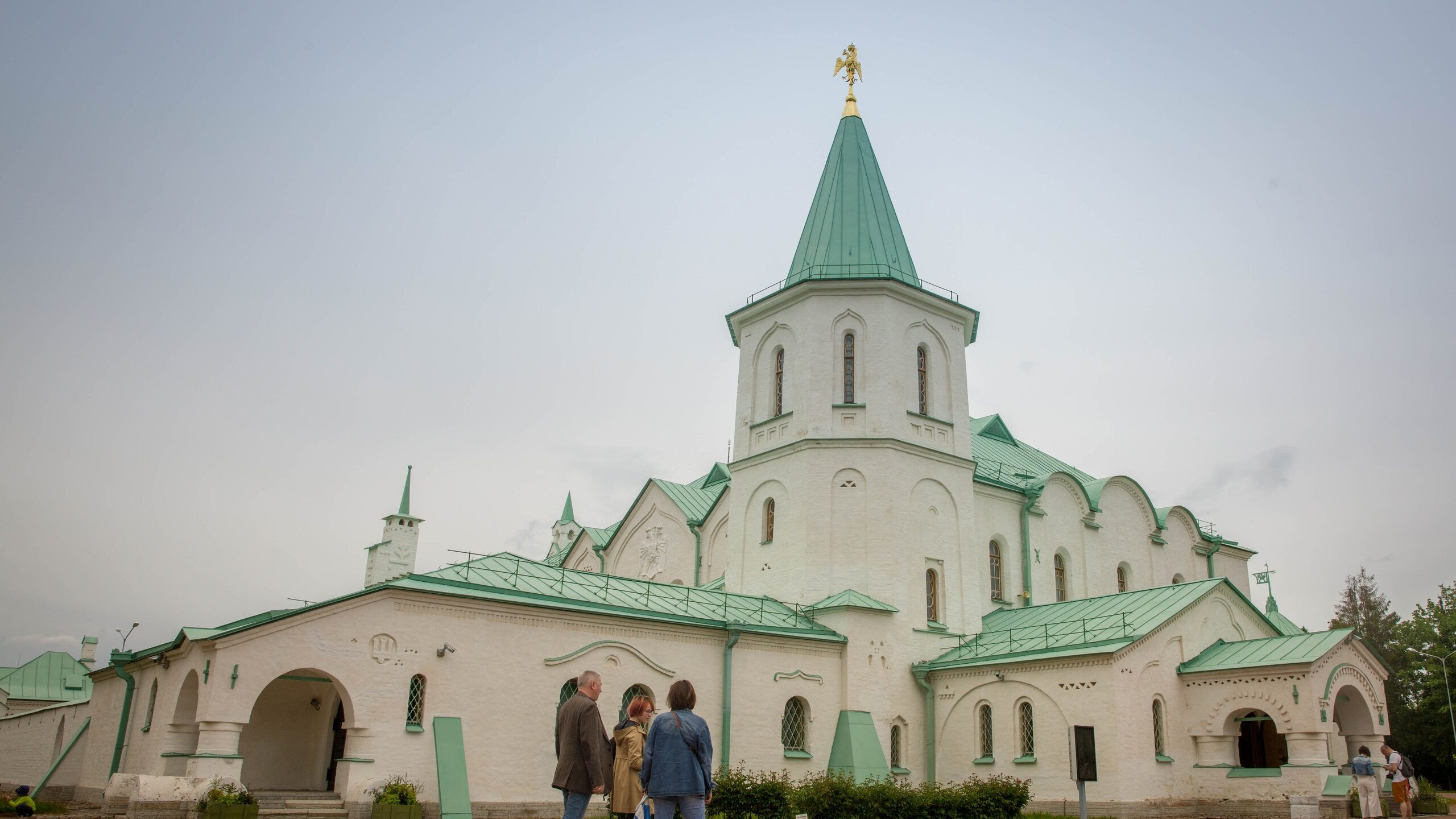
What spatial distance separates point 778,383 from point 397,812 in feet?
50.9

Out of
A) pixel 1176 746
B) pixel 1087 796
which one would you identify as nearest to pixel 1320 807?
pixel 1176 746

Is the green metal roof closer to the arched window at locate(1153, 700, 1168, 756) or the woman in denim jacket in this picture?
the arched window at locate(1153, 700, 1168, 756)

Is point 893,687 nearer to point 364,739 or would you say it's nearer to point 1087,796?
point 1087,796

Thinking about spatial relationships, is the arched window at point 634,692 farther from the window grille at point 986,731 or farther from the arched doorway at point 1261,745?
the arched doorway at point 1261,745

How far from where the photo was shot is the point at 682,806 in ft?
28.0

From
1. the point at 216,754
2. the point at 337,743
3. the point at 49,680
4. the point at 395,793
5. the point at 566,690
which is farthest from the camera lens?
the point at 49,680

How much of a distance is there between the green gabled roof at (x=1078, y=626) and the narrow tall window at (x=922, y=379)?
19.5 feet

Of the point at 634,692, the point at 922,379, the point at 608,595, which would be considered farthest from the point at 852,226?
the point at 634,692

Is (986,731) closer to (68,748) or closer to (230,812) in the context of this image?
(230,812)

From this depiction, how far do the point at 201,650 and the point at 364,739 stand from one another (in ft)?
10.4

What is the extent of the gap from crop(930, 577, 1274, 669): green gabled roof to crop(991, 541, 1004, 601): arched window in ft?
4.30

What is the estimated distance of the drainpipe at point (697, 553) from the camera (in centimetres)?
3123

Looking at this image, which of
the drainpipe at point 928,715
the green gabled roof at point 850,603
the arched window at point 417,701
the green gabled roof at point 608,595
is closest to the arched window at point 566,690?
the green gabled roof at point 608,595

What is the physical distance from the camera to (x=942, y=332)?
2909 cm
